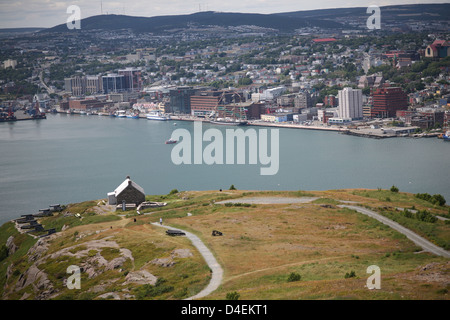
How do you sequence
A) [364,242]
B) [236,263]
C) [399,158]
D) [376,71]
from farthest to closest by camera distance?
[376,71], [399,158], [364,242], [236,263]

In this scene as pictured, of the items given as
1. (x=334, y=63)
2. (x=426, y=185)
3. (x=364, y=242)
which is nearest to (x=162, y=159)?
(x=426, y=185)

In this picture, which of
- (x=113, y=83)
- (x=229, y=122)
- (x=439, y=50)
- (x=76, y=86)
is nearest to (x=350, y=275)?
(x=229, y=122)

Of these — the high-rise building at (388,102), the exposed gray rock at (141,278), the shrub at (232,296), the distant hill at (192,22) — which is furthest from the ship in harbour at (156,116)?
the distant hill at (192,22)

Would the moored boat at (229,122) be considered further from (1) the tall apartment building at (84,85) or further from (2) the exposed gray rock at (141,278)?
(2) the exposed gray rock at (141,278)

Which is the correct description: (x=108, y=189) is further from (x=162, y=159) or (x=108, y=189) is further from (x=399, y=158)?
(x=399, y=158)

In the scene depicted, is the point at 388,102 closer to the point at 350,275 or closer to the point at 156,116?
the point at 156,116

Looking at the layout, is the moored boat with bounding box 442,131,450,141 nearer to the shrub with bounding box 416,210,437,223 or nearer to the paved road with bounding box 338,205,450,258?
the paved road with bounding box 338,205,450,258

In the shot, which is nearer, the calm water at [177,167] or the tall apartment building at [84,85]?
the calm water at [177,167]
